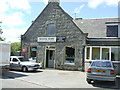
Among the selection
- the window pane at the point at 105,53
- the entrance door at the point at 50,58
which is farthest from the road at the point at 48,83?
the entrance door at the point at 50,58

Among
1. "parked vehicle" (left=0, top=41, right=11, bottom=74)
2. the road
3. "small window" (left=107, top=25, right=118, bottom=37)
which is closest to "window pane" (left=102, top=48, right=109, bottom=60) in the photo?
"small window" (left=107, top=25, right=118, bottom=37)

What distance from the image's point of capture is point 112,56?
53.2 feet

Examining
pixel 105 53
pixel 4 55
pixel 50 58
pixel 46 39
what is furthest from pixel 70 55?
pixel 4 55

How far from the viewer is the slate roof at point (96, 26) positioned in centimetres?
1788

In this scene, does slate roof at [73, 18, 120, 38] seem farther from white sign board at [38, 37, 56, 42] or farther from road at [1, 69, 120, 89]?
road at [1, 69, 120, 89]

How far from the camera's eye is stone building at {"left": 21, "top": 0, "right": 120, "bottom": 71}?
16.8 m

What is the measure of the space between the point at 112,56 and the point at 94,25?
5.09 m

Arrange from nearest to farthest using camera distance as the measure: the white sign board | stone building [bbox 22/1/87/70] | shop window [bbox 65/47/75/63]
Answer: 1. stone building [bbox 22/1/87/70]
2. shop window [bbox 65/47/75/63]
3. the white sign board

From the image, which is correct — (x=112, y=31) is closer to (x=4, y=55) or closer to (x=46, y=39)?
(x=46, y=39)

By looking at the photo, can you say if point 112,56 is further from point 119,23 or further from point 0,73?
point 0,73

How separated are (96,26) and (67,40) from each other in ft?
13.7

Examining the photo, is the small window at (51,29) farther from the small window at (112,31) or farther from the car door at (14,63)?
the small window at (112,31)

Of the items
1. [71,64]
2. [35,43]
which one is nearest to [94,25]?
[71,64]

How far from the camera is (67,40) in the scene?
18328 mm
